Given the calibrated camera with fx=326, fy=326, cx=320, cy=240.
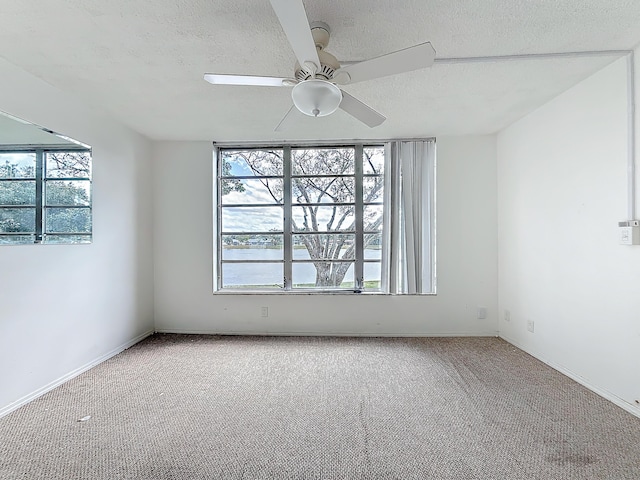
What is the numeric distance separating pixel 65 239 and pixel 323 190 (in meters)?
2.56

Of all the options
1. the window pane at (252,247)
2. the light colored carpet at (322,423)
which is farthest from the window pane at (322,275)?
the light colored carpet at (322,423)

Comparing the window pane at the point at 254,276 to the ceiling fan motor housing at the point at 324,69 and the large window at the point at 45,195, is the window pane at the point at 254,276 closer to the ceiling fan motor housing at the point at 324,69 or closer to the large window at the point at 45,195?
the large window at the point at 45,195

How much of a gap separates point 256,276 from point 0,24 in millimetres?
2921

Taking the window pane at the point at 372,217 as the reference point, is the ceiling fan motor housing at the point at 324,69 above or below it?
above

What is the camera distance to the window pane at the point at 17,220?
2107mm

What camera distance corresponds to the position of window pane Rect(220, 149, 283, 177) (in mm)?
4008

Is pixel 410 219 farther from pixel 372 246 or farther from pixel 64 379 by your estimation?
pixel 64 379

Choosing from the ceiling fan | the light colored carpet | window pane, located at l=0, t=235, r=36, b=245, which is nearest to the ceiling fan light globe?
the ceiling fan

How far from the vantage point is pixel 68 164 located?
104 inches

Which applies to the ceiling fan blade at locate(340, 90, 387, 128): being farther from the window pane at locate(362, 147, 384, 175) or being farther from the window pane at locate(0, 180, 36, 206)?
the window pane at locate(0, 180, 36, 206)

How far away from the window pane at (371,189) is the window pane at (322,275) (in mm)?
816

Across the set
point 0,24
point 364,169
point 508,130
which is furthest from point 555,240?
point 0,24

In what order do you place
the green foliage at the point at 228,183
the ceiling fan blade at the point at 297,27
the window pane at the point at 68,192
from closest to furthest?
the ceiling fan blade at the point at 297,27 → the window pane at the point at 68,192 → the green foliage at the point at 228,183

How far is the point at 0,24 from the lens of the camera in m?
1.78
